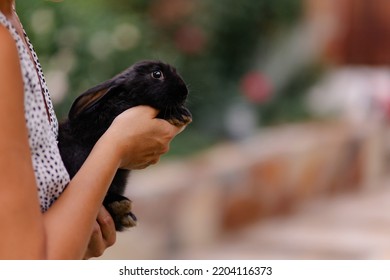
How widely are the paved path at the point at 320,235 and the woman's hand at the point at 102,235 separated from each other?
3294 millimetres

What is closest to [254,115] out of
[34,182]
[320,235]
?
[320,235]

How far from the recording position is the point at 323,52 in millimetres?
7500

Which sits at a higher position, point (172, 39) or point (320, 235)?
point (172, 39)

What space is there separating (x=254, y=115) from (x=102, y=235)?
510cm

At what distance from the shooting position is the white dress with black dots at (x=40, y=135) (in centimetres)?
127

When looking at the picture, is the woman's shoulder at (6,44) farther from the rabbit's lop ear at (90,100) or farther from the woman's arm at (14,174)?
the rabbit's lop ear at (90,100)

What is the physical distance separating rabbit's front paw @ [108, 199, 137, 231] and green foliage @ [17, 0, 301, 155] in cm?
193

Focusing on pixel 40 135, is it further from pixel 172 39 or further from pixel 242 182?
pixel 172 39

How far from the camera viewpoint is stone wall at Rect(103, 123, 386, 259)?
4.80 metres

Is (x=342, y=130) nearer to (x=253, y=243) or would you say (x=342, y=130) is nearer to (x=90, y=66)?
(x=253, y=243)

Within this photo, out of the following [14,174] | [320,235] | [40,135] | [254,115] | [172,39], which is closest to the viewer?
[14,174]

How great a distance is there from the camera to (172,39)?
5.96 metres

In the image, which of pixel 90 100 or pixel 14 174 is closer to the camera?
pixel 14 174

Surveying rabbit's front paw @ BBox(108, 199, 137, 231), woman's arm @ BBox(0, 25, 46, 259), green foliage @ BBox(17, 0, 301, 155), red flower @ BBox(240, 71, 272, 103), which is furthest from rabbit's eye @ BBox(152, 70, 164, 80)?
red flower @ BBox(240, 71, 272, 103)
